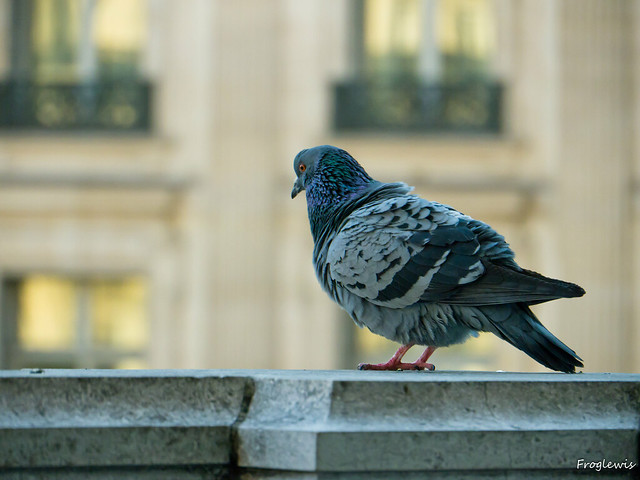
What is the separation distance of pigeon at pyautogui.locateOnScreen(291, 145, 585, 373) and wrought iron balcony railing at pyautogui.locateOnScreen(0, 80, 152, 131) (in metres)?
7.07

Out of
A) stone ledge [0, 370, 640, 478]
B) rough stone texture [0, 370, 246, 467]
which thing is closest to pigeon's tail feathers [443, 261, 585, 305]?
stone ledge [0, 370, 640, 478]

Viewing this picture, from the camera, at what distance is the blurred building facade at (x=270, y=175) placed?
374 inches

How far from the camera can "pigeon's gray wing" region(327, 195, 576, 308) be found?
294 cm

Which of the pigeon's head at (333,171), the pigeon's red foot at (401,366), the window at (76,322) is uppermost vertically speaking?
the pigeon's head at (333,171)

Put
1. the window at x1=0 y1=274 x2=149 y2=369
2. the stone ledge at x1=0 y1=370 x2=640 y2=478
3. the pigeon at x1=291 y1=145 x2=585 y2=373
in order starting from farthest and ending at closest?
the window at x1=0 y1=274 x2=149 y2=369 → the pigeon at x1=291 y1=145 x2=585 y2=373 → the stone ledge at x1=0 y1=370 x2=640 y2=478

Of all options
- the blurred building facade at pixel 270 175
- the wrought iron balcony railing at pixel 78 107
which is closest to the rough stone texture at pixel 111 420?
the blurred building facade at pixel 270 175

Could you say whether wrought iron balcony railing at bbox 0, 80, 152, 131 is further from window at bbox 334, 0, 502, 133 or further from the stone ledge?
the stone ledge

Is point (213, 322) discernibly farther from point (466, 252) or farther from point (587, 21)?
point (466, 252)

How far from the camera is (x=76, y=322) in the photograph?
400 inches

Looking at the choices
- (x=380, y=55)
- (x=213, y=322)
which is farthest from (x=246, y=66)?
(x=213, y=322)

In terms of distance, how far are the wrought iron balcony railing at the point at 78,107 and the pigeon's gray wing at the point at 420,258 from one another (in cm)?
722

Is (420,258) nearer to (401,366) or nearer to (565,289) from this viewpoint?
(401,366)

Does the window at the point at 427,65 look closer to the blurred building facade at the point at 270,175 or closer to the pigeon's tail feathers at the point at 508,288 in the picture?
the blurred building facade at the point at 270,175

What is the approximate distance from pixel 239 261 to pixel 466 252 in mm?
6619
